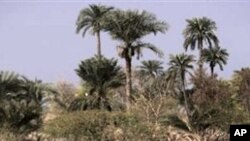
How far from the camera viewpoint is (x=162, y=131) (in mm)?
30016

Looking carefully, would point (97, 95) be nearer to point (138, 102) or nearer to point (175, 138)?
point (138, 102)

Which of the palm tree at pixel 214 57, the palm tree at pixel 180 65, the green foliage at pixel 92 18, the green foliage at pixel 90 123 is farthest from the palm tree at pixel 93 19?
the green foliage at pixel 90 123

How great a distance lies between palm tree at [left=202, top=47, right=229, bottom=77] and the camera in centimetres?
6862

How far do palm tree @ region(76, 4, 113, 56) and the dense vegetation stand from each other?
12cm

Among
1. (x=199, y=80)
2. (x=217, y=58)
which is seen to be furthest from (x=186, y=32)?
(x=199, y=80)

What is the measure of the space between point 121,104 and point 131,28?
557cm

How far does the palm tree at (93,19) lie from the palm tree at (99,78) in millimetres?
16436

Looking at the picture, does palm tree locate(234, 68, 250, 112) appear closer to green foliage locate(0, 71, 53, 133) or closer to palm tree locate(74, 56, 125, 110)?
palm tree locate(74, 56, 125, 110)

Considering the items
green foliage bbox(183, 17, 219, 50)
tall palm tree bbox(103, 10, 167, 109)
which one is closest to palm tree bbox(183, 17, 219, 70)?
green foliage bbox(183, 17, 219, 50)

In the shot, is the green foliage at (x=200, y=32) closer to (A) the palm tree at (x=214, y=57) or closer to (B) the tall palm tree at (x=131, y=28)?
(A) the palm tree at (x=214, y=57)

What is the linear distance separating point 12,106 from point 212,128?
494 inches

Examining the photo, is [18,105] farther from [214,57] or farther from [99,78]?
[214,57]

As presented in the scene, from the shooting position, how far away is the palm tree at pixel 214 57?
225ft

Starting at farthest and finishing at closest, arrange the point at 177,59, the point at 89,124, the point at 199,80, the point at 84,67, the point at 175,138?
the point at 177,59
the point at 199,80
the point at 84,67
the point at 175,138
the point at 89,124
